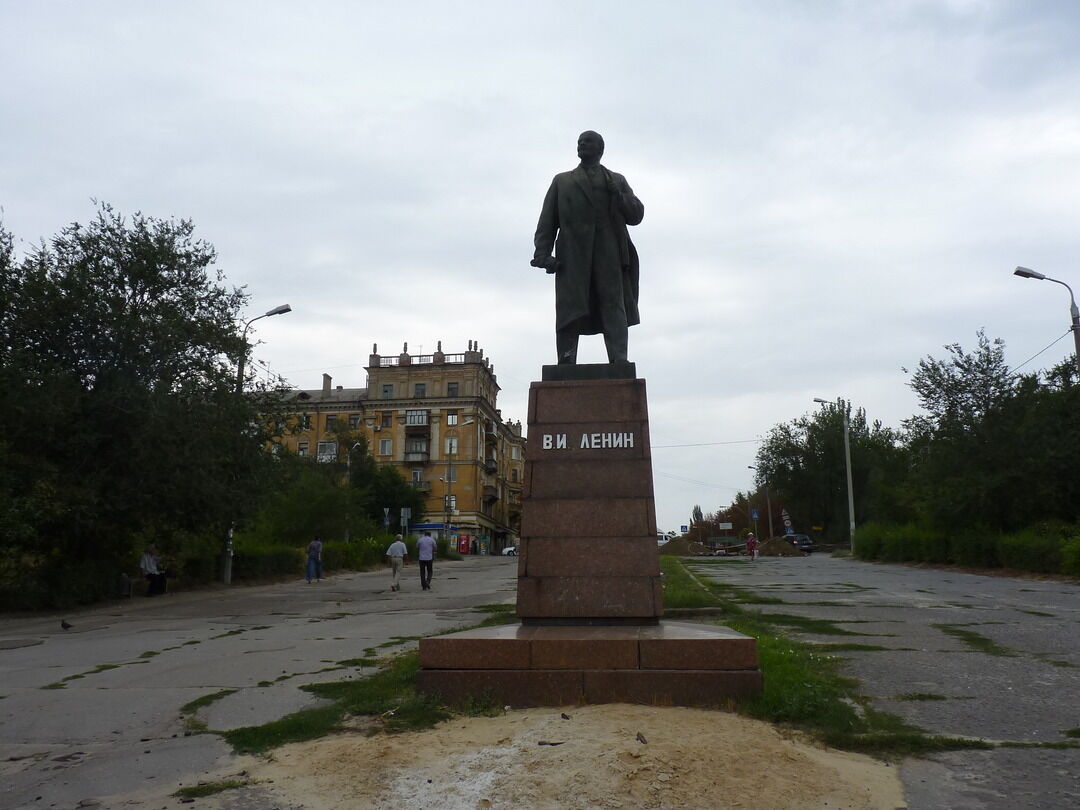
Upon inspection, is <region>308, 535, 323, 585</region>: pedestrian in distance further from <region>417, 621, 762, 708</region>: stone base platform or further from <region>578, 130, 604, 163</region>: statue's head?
<region>417, 621, 762, 708</region>: stone base platform

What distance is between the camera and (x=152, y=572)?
21609 millimetres

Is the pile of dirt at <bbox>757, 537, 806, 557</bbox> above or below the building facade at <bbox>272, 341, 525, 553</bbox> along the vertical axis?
below

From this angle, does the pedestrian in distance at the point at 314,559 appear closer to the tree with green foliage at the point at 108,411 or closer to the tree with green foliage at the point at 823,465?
the tree with green foliage at the point at 108,411

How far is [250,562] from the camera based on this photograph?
91.5 feet

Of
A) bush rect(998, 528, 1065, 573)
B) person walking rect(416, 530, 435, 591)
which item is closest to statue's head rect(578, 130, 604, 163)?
person walking rect(416, 530, 435, 591)

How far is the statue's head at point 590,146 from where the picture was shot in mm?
8586

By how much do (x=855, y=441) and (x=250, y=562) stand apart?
5300cm

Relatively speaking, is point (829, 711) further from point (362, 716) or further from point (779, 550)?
point (779, 550)

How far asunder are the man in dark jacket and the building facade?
62.3 metres

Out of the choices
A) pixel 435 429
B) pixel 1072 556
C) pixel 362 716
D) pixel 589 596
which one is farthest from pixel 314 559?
pixel 435 429

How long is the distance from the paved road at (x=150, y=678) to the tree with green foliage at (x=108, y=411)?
72.1 inches

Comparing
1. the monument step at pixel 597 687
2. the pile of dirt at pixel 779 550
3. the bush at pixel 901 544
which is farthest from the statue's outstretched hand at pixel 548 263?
the pile of dirt at pixel 779 550

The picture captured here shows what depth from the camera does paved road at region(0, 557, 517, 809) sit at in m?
4.64

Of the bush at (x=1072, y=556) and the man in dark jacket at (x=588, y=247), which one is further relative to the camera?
the bush at (x=1072, y=556)
